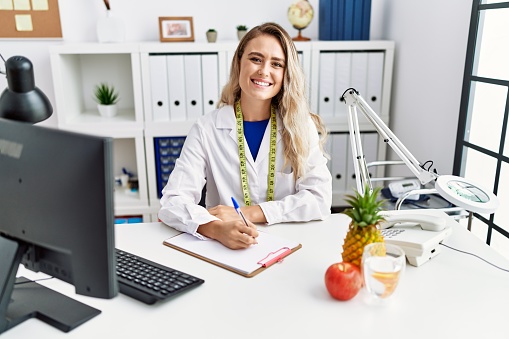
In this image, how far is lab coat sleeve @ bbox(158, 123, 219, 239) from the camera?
140 cm

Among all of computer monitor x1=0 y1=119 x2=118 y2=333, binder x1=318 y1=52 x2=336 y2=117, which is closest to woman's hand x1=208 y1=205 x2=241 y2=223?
→ computer monitor x1=0 y1=119 x2=118 y2=333

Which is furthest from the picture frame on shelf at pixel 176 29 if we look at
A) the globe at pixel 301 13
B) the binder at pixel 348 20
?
the binder at pixel 348 20

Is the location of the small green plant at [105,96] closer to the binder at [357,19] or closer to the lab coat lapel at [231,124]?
the lab coat lapel at [231,124]

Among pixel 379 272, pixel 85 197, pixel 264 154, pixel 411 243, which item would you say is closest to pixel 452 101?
pixel 264 154

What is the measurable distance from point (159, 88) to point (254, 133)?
108 centimetres

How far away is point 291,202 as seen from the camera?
1520 mm

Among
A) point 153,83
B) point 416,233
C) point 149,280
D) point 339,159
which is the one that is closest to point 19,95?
point 149,280

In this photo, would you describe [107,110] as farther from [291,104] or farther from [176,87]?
[291,104]

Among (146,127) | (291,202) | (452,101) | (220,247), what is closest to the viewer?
(220,247)

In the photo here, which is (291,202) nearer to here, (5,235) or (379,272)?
(379,272)

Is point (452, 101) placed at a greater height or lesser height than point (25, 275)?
greater

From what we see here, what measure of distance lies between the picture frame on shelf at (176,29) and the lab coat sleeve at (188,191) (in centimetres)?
118

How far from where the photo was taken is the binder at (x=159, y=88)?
261 cm

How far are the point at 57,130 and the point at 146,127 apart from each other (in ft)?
6.19
